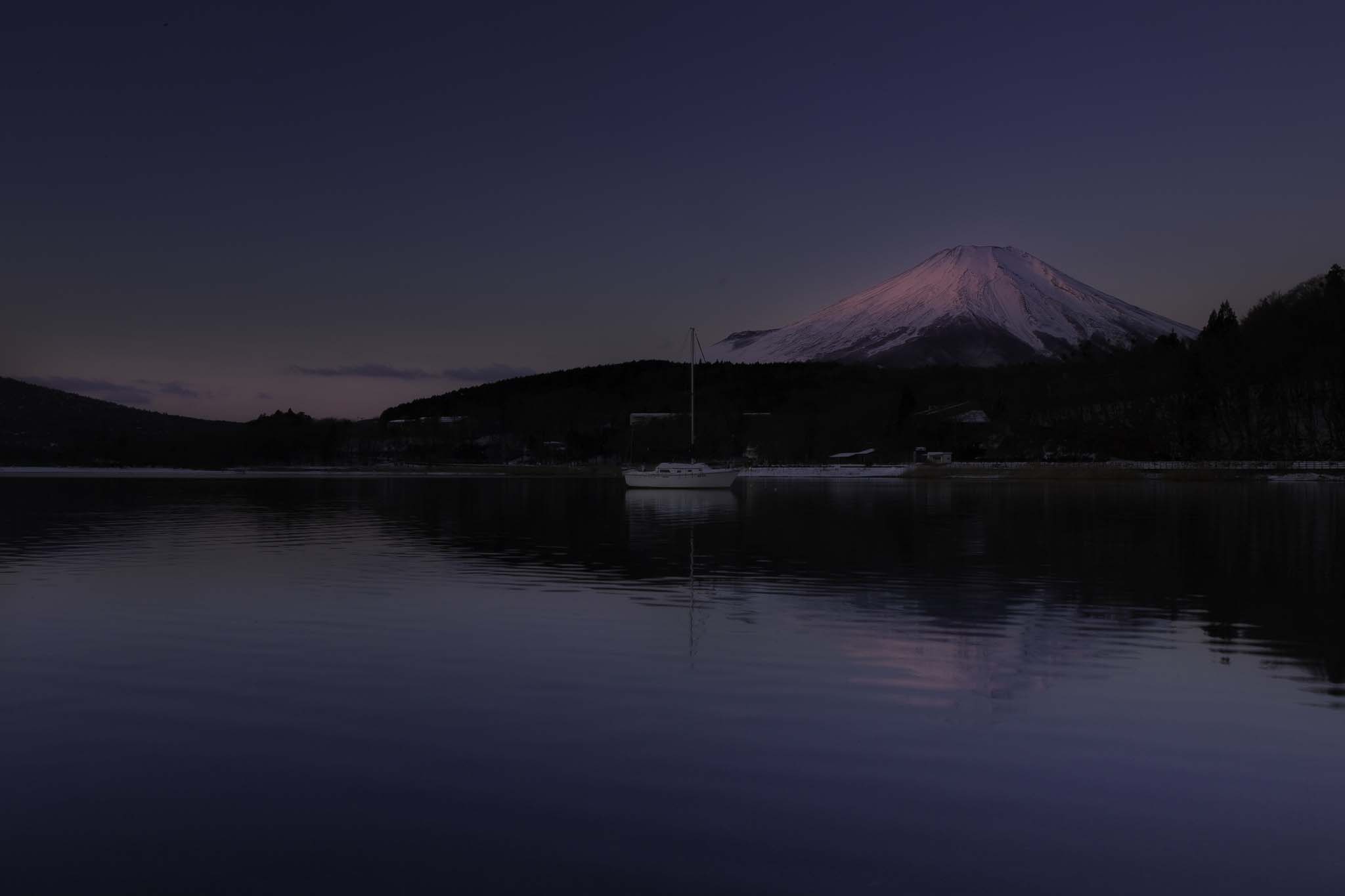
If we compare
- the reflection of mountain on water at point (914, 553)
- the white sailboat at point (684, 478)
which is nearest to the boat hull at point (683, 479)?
the white sailboat at point (684, 478)

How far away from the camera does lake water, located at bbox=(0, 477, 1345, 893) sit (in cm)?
725

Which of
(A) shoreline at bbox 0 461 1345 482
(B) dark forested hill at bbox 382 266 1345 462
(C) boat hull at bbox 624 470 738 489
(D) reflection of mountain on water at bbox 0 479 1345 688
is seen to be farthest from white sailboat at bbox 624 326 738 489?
(B) dark forested hill at bbox 382 266 1345 462

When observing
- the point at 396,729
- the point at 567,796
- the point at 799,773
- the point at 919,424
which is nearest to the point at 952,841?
the point at 799,773

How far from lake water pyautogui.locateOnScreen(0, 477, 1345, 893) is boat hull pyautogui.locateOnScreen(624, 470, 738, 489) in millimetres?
65136

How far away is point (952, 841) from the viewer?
7.57 m

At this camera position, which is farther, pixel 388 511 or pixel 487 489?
pixel 487 489

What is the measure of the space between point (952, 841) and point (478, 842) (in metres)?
3.31

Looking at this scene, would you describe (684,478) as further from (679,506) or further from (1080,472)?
(1080,472)

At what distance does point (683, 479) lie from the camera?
91688 mm

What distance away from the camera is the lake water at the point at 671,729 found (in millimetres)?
7250

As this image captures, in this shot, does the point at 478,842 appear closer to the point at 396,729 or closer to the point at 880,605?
the point at 396,729

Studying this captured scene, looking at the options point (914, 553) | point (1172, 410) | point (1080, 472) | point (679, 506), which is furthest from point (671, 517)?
point (1172, 410)

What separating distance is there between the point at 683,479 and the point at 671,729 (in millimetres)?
80998

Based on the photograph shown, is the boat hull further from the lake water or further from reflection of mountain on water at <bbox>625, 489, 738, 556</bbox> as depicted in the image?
the lake water
